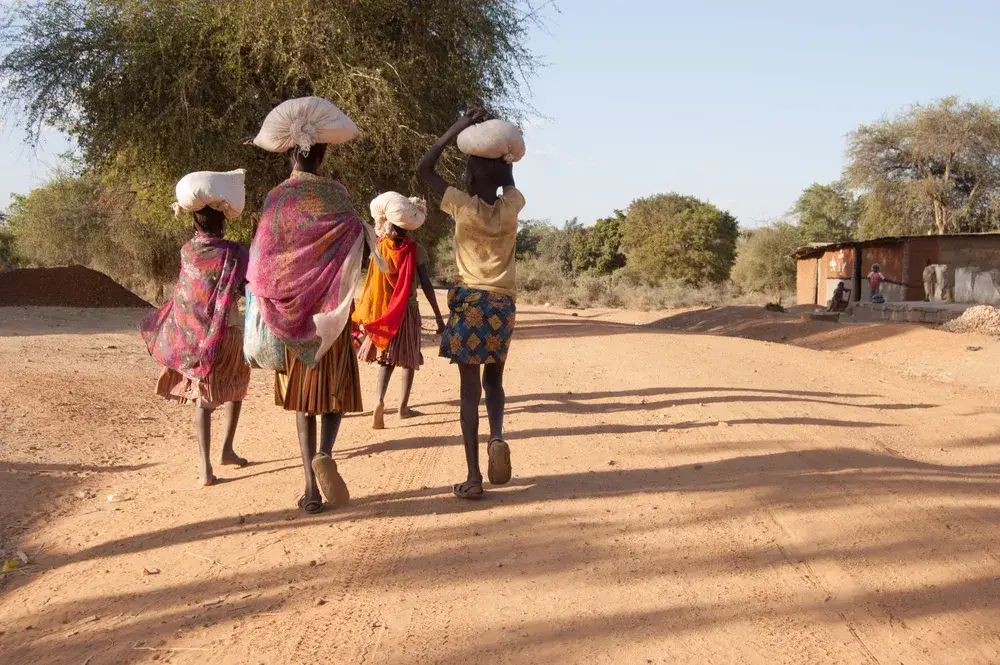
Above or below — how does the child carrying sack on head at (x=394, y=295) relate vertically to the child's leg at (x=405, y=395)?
above

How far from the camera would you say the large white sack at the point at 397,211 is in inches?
282

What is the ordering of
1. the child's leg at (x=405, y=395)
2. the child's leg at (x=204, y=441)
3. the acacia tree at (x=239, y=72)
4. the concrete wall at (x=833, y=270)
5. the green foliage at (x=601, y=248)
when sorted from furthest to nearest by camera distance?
the green foliage at (x=601, y=248) → the concrete wall at (x=833, y=270) → the acacia tree at (x=239, y=72) → the child's leg at (x=405, y=395) → the child's leg at (x=204, y=441)

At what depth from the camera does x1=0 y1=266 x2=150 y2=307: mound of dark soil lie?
19.6m

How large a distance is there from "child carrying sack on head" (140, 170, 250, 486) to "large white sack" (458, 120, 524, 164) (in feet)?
5.33

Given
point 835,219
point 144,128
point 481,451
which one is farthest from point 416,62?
point 835,219

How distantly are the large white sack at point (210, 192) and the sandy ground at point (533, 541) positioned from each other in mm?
1711

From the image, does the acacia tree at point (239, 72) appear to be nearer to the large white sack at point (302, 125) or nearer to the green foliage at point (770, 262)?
the large white sack at point (302, 125)

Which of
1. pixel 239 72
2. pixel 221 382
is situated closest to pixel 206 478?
pixel 221 382

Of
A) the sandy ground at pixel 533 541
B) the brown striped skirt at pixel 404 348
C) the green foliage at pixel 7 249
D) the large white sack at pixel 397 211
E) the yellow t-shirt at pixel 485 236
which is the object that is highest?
the green foliage at pixel 7 249

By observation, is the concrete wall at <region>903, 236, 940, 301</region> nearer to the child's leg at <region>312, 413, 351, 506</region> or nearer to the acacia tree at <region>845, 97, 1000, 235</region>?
the acacia tree at <region>845, 97, 1000, 235</region>

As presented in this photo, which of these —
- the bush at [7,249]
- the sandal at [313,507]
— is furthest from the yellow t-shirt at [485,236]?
the bush at [7,249]

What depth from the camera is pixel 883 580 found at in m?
3.65

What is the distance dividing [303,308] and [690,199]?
6006cm

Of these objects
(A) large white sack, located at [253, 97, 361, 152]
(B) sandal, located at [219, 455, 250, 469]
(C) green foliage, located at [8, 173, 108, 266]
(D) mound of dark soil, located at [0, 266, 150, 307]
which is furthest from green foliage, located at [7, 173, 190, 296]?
(A) large white sack, located at [253, 97, 361, 152]
